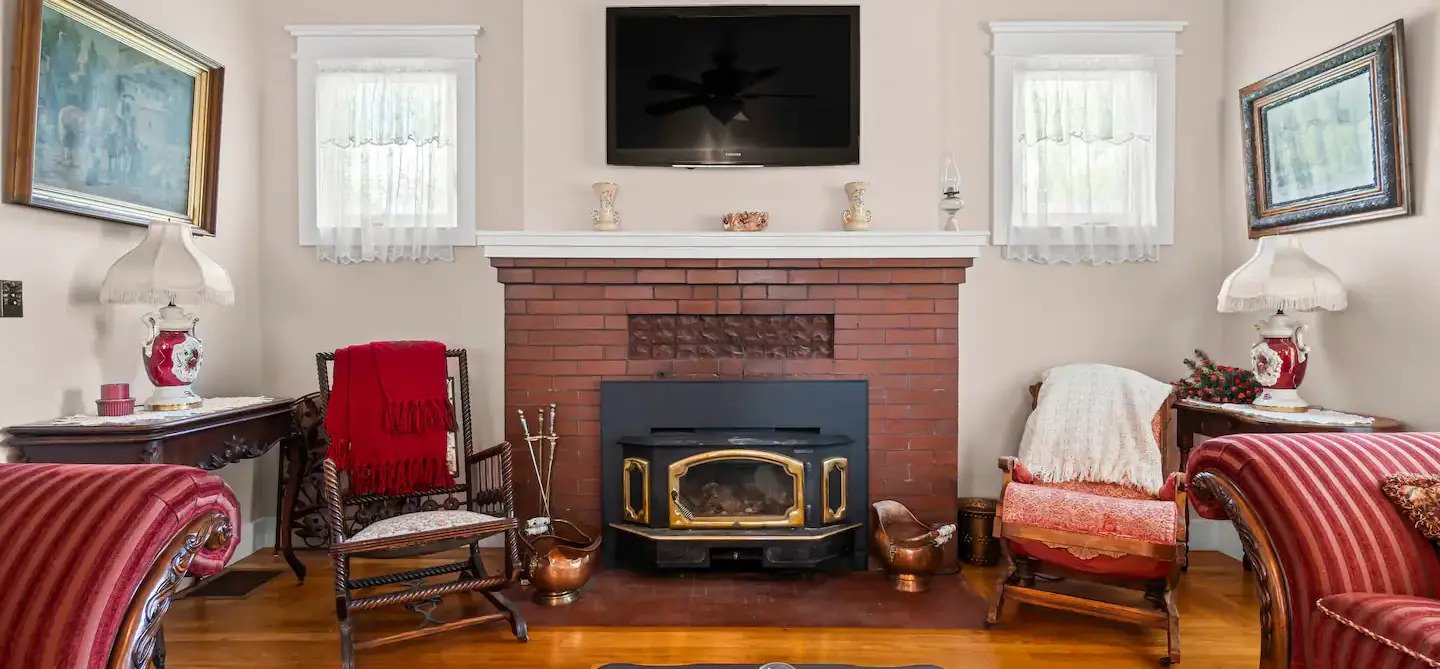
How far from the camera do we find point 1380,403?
292cm

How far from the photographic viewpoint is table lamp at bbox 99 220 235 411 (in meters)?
2.71

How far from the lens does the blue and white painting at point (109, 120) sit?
2596 millimetres

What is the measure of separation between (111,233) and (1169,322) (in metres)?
4.49

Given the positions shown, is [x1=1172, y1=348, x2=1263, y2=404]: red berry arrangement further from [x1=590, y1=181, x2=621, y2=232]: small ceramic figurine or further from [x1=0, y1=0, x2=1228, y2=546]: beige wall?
[x1=590, y1=181, x2=621, y2=232]: small ceramic figurine

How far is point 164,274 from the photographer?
2.74 metres

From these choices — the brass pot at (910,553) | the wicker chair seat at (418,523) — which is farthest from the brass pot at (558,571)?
the brass pot at (910,553)

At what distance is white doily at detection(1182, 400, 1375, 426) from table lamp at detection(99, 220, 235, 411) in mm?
3762

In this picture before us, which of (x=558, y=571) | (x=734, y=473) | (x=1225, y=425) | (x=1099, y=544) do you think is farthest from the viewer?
(x=734, y=473)

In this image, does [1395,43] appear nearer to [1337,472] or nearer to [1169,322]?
[1169,322]

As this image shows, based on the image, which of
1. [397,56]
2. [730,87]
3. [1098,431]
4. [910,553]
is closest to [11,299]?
[397,56]

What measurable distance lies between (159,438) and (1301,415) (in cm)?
387

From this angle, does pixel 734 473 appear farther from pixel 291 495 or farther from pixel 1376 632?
pixel 1376 632

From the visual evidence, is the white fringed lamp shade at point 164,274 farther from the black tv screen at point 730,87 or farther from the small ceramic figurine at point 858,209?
the small ceramic figurine at point 858,209

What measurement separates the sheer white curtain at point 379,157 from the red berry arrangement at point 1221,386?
3.40m
